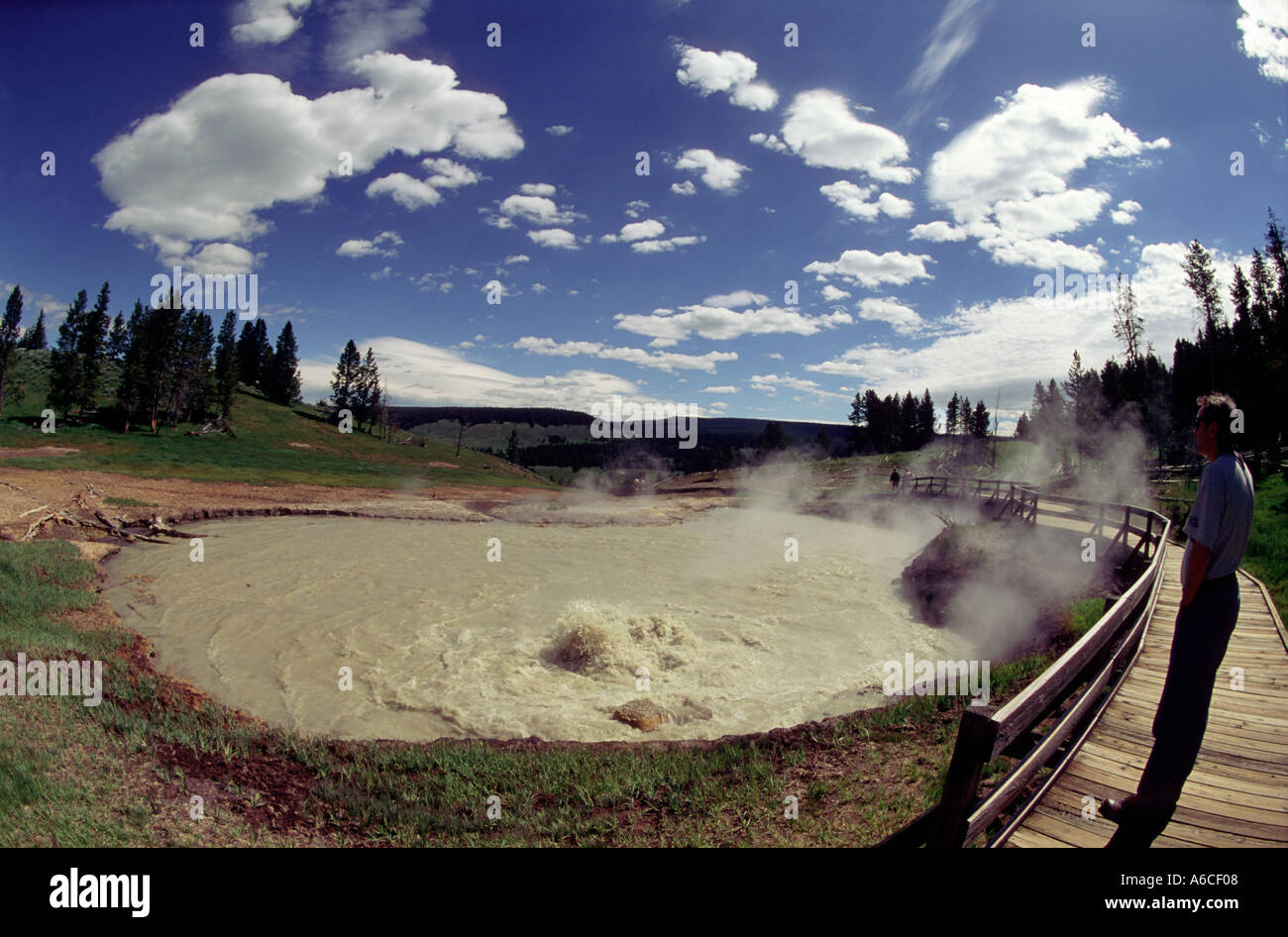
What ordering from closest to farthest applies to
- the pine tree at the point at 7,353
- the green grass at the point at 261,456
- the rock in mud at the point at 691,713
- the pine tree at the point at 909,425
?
1. the rock in mud at the point at 691,713
2. the green grass at the point at 261,456
3. the pine tree at the point at 7,353
4. the pine tree at the point at 909,425

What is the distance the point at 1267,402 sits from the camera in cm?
3341

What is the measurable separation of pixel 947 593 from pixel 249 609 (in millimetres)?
19869

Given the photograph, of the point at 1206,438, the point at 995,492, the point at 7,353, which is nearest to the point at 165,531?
the point at 1206,438

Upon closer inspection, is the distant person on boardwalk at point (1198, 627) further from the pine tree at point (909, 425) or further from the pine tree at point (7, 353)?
the pine tree at point (909, 425)

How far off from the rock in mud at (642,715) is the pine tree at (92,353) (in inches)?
3160

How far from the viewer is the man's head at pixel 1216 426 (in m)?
3.86

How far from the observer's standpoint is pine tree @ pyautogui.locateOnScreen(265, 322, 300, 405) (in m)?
111

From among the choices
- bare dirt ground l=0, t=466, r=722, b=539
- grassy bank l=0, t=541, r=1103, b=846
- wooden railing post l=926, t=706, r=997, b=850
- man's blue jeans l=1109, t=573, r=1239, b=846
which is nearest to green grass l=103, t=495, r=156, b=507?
bare dirt ground l=0, t=466, r=722, b=539

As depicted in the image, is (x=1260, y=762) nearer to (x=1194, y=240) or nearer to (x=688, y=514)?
(x=688, y=514)

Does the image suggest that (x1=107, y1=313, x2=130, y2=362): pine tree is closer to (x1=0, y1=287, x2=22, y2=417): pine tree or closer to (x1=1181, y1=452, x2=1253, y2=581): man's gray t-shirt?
(x1=0, y1=287, x2=22, y2=417): pine tree

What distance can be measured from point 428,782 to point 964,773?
235 inches

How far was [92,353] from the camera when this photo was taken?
250 ft

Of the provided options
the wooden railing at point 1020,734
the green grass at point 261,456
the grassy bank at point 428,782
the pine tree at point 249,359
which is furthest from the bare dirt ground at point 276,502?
the pine tree at point 249,359

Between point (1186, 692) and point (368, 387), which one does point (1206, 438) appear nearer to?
point (1186, 692)
